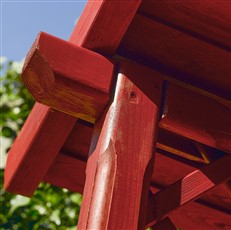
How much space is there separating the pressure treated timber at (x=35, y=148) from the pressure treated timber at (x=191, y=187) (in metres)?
0.47

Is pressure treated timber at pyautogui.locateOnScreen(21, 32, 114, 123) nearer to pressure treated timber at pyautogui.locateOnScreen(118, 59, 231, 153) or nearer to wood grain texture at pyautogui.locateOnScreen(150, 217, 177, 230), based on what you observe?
pressure treated timber at pyautogui.locateOnScreen(118, 59, 231, 153)

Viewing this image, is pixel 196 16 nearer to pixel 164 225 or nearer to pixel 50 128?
pixel 50 128

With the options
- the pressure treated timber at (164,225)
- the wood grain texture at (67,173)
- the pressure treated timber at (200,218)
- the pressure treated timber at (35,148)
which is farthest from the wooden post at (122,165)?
the pressure treated timber at (200,218)

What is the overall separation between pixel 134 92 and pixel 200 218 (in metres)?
1.29

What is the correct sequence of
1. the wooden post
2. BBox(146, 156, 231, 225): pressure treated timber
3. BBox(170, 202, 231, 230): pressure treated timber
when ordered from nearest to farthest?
the wooden post, BBox(146, 156, 231, 225): pressure treated timber, BBox(170, 202, 231, 230): pressure treated timber

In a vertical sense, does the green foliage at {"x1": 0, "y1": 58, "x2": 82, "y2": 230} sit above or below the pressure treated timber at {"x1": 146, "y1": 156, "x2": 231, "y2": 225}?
above

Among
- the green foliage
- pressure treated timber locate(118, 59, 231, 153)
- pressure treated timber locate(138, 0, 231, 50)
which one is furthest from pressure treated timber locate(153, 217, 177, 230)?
the green foliage

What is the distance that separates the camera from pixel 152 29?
77.0 inches

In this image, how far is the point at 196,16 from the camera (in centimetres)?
189

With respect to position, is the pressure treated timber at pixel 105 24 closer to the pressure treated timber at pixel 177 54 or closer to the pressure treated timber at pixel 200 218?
the pressure treated timber at pixel 177 54

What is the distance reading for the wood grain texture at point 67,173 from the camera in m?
Answer: 2.80

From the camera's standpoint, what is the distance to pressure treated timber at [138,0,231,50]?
1842 millimetres

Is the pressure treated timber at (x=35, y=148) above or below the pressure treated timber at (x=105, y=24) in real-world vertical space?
below

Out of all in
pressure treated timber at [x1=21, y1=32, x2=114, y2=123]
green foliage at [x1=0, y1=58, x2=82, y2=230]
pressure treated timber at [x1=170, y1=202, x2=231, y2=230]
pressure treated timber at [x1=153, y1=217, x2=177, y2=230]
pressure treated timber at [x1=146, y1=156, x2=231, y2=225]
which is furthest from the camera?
green foliage at [x1=0, y1=58, x2=82, y2=230]
